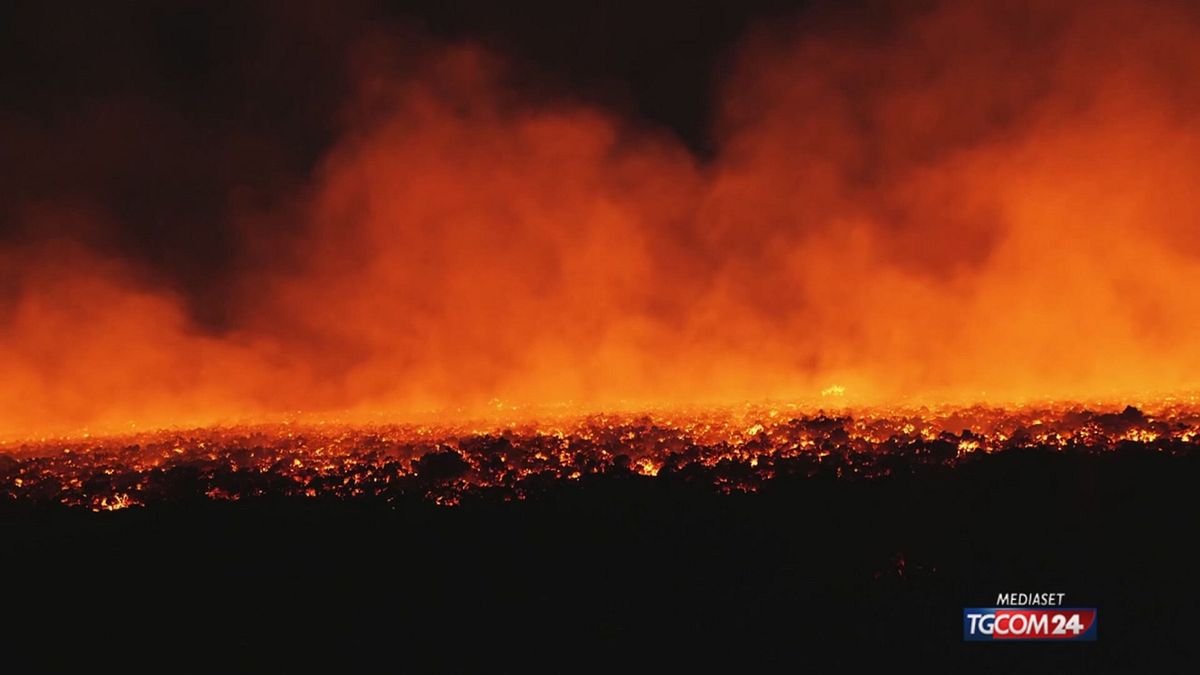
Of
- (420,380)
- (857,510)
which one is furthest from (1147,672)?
(420,380)

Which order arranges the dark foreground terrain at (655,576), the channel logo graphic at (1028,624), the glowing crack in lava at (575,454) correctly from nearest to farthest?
the channel logo graphic at (1028,624)
the dark foreground terrain at (655,576)
the glowing crack in lava at (575,454)

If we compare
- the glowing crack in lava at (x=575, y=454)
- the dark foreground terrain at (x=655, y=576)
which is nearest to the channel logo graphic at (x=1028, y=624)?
the dark foreground terrain at (x=655, y=576)

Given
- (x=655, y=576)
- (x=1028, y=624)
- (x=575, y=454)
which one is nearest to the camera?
(x=1028, y=624)

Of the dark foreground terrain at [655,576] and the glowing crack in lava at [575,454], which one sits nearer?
the dark foreground terrain at [655,576]

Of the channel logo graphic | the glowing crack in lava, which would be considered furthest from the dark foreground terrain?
Answer: the glowing crack in lava

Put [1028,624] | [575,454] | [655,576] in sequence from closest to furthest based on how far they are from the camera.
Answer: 1. [1028,624]
2. [655,576]
3. [575,454]

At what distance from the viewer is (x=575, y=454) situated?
11.5 meters

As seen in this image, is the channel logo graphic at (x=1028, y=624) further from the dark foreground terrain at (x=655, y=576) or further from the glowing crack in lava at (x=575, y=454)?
the glowing crack in lava at (x=575, y=454)

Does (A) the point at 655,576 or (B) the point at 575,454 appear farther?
(B) the point at 575,454

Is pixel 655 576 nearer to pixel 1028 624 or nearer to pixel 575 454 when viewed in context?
pixel 1028 624

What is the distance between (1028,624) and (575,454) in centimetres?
584

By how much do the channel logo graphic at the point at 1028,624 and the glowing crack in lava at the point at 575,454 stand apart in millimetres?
2456

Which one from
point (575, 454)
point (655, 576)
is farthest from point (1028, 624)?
point (575, 454)

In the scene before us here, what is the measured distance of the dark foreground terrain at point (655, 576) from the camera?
7.25 m
